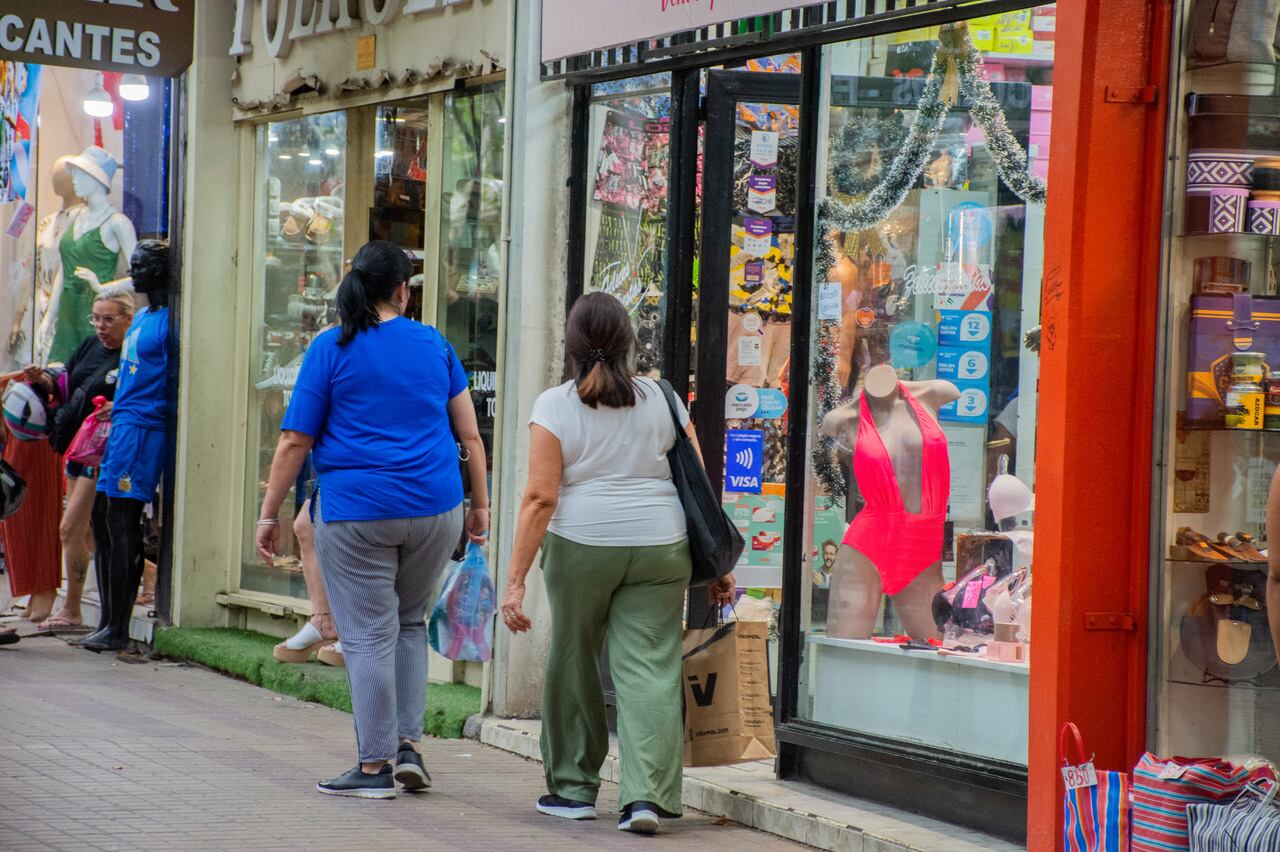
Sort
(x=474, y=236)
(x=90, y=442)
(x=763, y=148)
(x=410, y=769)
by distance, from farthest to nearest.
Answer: (x=90, y=442)
(x=474, y=236)
(x=763, y=148)
(x=410, y=769)

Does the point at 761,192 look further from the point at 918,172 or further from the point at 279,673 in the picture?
the point at 279,673

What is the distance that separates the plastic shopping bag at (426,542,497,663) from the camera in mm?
8414

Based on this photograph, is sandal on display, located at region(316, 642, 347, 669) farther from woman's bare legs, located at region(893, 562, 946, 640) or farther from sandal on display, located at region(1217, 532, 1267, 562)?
sandal on display, located at region(1217, 532, 1267, 562)

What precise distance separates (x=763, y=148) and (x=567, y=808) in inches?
118

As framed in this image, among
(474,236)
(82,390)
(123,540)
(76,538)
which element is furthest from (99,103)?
(474,236)

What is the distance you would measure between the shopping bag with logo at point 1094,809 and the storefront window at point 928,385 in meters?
1.10

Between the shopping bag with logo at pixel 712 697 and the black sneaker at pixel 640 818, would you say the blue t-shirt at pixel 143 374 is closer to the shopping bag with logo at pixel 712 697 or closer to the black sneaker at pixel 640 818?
the shopping bag with logo at pixel 712 697

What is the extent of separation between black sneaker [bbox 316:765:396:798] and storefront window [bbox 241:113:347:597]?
3947 mm

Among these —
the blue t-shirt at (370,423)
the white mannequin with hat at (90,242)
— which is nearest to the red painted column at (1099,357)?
the blue t-shirt at (370,423)

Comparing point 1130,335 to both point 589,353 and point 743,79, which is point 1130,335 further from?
point 743,79

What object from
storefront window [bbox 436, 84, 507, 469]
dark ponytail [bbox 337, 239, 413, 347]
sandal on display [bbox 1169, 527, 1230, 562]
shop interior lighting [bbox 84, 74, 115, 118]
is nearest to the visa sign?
storefront window [bbox 436, 84, 507, 469]

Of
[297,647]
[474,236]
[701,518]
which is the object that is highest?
[474,236]

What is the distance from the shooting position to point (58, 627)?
11.2m

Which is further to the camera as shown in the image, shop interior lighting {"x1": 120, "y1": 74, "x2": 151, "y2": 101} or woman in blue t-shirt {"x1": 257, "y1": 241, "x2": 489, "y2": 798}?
shop interior lighting {"x1": 120, "y1": 74, "x2": 151, "y2": 101}
